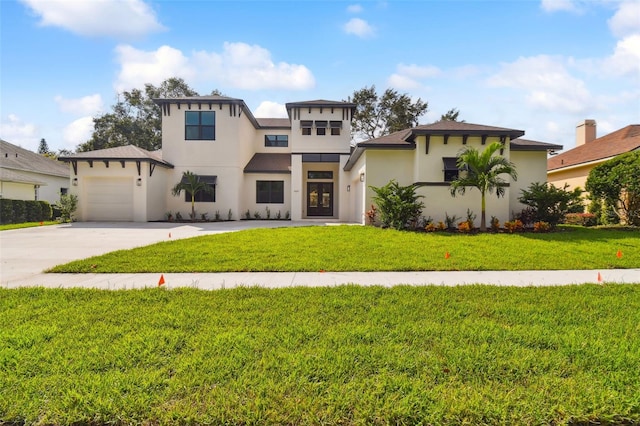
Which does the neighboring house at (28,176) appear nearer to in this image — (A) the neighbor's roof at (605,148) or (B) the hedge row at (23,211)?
(B) the hedge row at (23,211)

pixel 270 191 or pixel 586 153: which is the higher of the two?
pixel 586 153

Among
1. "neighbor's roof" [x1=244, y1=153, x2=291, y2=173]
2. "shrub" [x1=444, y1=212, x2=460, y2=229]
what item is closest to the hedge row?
"neighbor's roof" [x1=244, y1=153, x2=291, y2=173]

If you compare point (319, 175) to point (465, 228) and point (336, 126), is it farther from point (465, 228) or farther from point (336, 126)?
point (465, 228)

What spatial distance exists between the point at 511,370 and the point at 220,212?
18.2 meters

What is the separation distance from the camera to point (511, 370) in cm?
264

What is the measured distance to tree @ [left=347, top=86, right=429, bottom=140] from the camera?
30312 millimetres

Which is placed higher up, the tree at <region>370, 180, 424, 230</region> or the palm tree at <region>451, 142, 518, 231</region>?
the palm tree at <region>451, 142, 518, 231</region>

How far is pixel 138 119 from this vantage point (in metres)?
31.2

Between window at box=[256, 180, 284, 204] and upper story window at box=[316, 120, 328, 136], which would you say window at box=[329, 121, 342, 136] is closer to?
upper story window at box=[316, 120, 328, 136]

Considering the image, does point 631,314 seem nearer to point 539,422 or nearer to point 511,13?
point 539,422

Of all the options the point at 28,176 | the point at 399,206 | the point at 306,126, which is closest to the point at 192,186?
the point at 306,126

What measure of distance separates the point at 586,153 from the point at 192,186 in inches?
870

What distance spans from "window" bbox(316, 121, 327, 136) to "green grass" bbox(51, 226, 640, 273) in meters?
10.2

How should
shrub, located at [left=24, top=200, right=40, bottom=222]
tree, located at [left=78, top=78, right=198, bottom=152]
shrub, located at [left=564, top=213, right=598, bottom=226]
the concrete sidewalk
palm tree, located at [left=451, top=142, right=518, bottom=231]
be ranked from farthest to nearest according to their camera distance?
tree, located at [left=78, top=78, right=198, bottom=152], shrub, located at [left=24, top=200, right=40, bottom=222], shrub, located at [left=564, top=213, right=598, bottom=226], palm tree, located at [left=451, top=142, right=518, bottom=231], the concrete sidewalk
